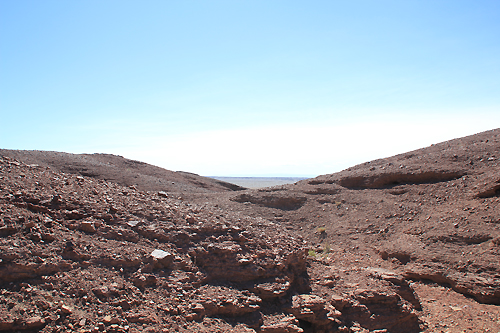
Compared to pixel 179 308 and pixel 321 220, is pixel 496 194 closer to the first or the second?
pixel 321 220

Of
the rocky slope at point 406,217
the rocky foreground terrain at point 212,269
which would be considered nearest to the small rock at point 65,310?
the rocky foreground terrain at point 212,269

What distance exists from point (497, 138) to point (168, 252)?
16.5 metres

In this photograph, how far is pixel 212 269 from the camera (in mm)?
5855

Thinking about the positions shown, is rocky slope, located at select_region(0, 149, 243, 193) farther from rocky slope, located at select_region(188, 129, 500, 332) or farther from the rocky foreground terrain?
the rocky foreground terrain

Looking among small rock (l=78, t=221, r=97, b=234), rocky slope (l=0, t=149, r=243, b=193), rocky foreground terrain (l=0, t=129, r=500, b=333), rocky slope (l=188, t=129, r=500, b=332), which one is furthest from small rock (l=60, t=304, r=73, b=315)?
rocky slope (l=0, t=149, r=243, b=193)

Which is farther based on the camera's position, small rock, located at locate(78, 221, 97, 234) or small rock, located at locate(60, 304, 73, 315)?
small rock, located at locate(78, 221, 97, 234)

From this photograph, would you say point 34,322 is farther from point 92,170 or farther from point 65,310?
A: point 92,170

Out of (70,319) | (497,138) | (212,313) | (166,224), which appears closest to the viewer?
(70,319)

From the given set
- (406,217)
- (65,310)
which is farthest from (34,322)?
(406,217)

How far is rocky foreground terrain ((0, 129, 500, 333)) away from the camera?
438cm

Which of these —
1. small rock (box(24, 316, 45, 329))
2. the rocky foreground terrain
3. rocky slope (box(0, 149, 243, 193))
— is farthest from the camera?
rocky slope (box(0, 149, 243, 193))

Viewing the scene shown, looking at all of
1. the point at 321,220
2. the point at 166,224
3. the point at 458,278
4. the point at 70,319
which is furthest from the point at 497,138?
the point at 70,319

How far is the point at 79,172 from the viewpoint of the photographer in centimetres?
2375

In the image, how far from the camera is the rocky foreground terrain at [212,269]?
4.38m
